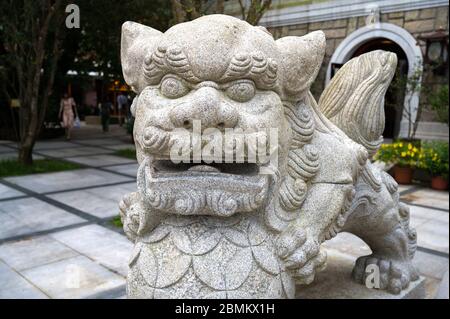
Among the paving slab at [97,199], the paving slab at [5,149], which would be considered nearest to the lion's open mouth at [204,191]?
the paving slab at [97,199]

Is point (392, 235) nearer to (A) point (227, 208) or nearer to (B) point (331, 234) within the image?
(B) point (331, 234)

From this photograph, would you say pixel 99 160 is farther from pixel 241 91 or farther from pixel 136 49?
pixel 241 91

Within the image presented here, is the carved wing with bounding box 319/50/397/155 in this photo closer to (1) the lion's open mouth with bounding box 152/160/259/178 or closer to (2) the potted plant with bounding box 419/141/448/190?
(1) the lion's open mouth with bounding box 152/160/259/178

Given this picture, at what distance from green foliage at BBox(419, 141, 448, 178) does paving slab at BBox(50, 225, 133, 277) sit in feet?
17.0

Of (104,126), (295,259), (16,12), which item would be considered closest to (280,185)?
(295,259)

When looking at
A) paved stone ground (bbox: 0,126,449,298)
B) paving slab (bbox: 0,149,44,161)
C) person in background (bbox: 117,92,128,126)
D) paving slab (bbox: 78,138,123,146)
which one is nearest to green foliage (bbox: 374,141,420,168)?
paved stone ground (bbox: 0,126,449,298)

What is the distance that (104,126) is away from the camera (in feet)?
47.1

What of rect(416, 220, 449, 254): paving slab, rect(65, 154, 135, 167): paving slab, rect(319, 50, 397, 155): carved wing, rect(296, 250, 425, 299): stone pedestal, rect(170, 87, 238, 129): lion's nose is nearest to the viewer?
rect(170, 87, 238, 129): lion's nose

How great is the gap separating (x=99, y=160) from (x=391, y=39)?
5993 mm

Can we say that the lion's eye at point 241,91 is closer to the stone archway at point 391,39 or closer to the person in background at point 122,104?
the stone archway at point 391,39

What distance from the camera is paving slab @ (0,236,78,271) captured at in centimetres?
334

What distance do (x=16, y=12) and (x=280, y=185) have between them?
682 centimetres

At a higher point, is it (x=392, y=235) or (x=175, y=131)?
(x=175, y=131)

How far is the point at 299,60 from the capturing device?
165cm
